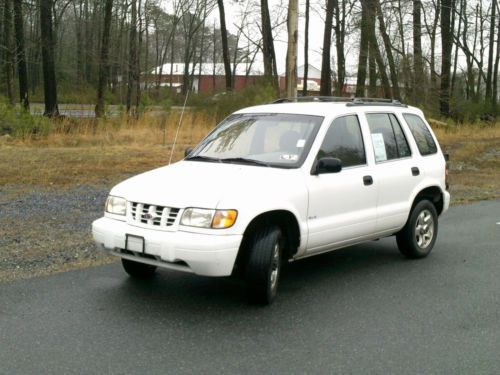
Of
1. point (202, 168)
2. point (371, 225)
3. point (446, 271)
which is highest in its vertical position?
point (202, 168)

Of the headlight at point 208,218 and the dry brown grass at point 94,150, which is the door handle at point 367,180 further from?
the dry brown grass at point 94,150

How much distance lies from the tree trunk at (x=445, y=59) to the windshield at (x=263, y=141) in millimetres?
24367

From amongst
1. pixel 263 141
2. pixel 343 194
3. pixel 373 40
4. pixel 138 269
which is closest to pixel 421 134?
pixel 343 194

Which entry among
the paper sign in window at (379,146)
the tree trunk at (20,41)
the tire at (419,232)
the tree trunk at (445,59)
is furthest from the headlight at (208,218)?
the tree trunk at (445,59)

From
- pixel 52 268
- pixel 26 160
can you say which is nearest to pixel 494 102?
pixel 26 160

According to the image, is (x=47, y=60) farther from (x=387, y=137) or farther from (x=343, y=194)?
(x=343, y=194)

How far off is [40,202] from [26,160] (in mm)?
4247

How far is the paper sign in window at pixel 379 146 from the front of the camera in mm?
6588

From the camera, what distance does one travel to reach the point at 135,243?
5023 mm

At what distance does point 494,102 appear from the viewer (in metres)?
34.9

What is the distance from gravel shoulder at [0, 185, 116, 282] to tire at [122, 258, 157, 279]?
2.61 ft

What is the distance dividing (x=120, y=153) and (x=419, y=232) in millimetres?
9931

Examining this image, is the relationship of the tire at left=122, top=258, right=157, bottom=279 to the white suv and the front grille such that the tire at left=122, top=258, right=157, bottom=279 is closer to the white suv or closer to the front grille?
the white suv

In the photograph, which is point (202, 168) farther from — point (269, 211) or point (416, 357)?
point (416, 357)
